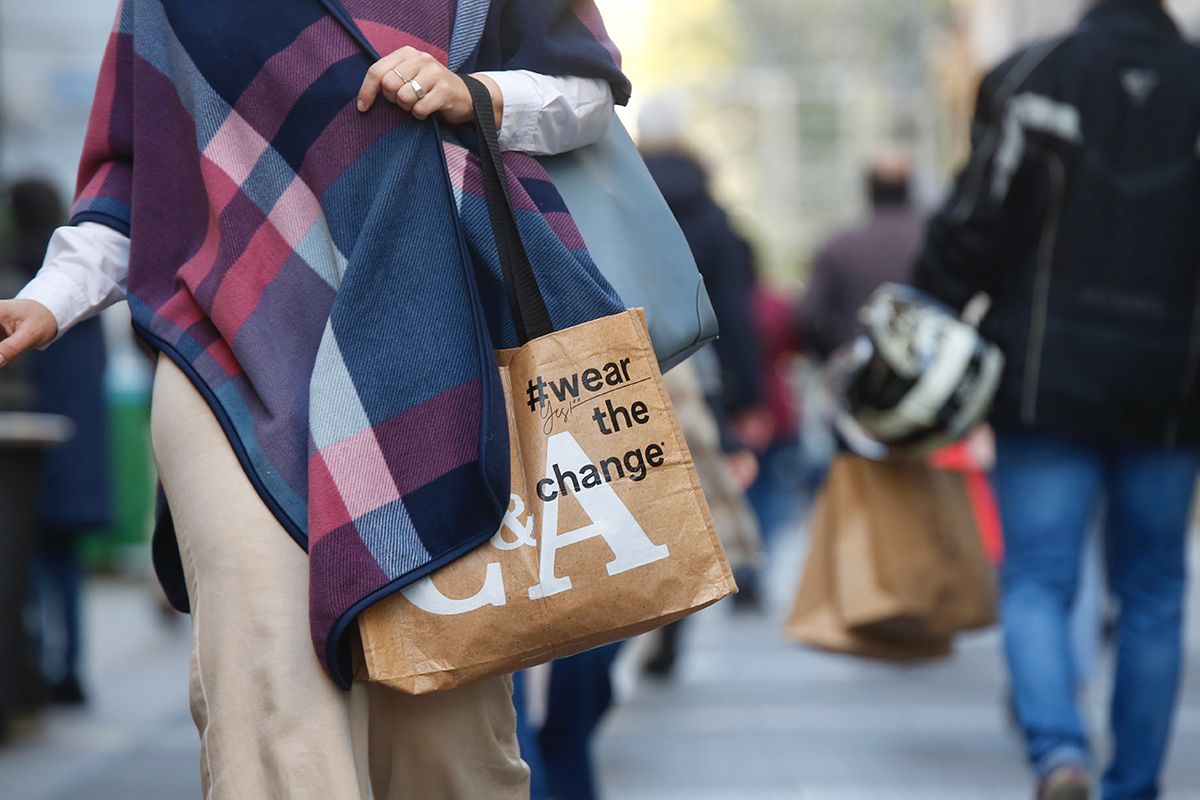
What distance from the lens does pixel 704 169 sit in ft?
24.0

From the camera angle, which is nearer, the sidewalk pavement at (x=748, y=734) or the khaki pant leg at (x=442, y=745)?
the khaki pant leg at (x=442, y=745)

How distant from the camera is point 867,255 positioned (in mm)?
7469

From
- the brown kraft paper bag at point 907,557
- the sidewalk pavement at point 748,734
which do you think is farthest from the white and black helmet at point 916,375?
the sidewalk pavement at point 748,734

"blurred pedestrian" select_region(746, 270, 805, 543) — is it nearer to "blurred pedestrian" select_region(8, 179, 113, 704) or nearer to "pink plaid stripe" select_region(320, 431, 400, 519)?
"blurred pedestrian" select_region(8, 179, 113, 704)

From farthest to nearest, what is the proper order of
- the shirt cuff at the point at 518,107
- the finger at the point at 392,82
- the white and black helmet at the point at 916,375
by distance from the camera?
1. the white and black helmet at the point at 916,375
2. the shirt cuff at the point at 518,107
3. the finger at the point at 392,82

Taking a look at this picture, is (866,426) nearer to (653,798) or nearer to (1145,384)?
(1145,384)

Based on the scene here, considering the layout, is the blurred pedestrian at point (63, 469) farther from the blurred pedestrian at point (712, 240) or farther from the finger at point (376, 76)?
the finger at point (376, 76)

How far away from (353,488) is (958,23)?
66.6ft

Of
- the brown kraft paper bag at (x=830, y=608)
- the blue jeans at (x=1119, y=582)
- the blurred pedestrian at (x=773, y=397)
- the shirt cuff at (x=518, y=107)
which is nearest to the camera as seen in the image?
the shirt cuff at (x=518, y=107)

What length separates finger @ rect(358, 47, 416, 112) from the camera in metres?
2.35

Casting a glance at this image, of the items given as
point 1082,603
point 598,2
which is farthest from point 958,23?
point 598,2

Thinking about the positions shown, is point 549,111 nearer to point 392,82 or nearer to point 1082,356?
point 392,82

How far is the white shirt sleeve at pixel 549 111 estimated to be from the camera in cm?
246

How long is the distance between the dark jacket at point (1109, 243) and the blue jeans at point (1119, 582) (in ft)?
0.30
